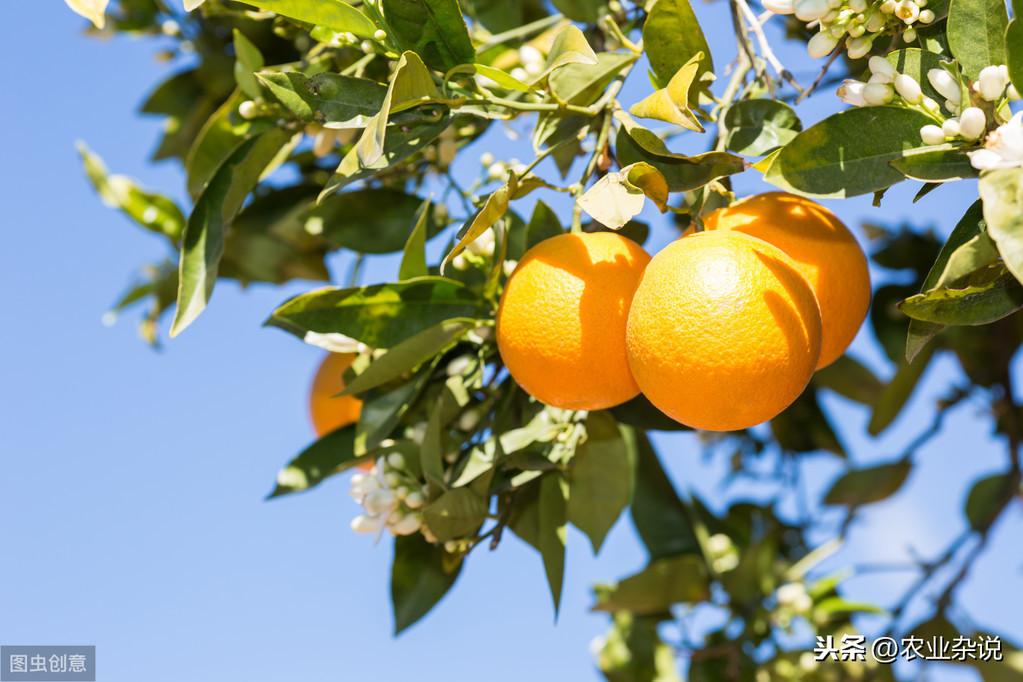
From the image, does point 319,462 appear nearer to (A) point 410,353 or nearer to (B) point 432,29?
(A) point 410,353

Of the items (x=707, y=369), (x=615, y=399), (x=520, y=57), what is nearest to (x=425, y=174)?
(x=520, y=57)

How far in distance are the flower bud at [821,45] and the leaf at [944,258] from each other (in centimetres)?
23

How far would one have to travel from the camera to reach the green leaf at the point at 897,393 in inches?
93.7

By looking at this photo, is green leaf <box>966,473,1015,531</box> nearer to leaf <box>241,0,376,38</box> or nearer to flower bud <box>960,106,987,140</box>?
flower bud <box>960,106,987,140</box>

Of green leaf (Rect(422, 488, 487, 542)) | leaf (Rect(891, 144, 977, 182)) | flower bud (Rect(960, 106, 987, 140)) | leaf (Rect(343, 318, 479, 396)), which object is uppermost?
flower bud (Rect(960, 106, 987, 140))

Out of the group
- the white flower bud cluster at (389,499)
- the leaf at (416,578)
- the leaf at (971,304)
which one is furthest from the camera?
the leaf at (416,578)

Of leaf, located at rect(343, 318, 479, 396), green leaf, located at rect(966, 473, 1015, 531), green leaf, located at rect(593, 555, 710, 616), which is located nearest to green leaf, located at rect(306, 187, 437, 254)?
leaf, located at rect(343, 318, 479, 396)

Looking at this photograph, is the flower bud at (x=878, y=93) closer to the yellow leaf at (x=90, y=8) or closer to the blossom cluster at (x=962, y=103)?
the blossom cluster at (x=962, y=103)

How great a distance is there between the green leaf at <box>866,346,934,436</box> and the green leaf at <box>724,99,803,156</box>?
1289 millimetres

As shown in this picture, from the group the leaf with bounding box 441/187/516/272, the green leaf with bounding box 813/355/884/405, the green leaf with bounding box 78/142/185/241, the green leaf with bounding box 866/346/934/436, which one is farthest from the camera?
the green leaf with bounding box 813/355/884/405

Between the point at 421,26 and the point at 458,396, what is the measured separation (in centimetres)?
49

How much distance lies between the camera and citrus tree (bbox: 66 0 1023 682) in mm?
1021

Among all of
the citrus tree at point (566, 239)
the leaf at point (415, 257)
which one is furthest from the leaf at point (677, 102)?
the leaf at point (415, 257)

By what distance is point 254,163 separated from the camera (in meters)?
1.43
